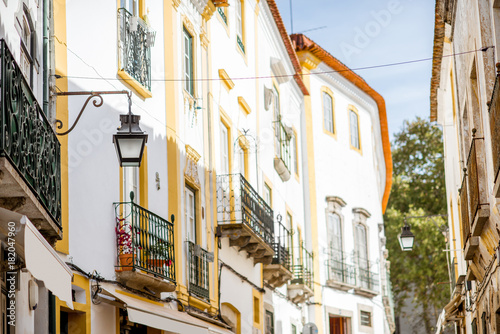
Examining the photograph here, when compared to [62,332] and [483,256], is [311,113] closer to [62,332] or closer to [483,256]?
[483,256]

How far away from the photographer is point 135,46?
14.1m

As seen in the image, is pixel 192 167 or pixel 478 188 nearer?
pixel 478 188

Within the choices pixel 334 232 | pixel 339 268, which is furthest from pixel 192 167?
pixel 334 232

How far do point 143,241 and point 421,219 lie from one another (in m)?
26.6

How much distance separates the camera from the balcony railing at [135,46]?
13656mm

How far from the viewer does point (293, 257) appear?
26.2m

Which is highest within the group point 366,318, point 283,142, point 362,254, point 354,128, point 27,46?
point 354,128

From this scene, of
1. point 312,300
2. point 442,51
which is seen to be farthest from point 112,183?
point 312,300

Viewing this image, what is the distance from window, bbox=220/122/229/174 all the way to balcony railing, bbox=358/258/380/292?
42.7 ft

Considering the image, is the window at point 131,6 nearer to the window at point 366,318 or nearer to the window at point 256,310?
the window at point 256,310

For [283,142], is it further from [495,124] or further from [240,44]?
[495,124]

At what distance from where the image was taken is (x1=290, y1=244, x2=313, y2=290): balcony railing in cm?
2605

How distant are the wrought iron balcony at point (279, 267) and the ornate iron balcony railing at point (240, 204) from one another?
54.9 inches

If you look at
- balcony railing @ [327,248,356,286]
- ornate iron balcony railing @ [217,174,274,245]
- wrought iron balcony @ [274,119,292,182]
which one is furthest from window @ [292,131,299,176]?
ornate iron balcony railing @ [217,174,274,245]
